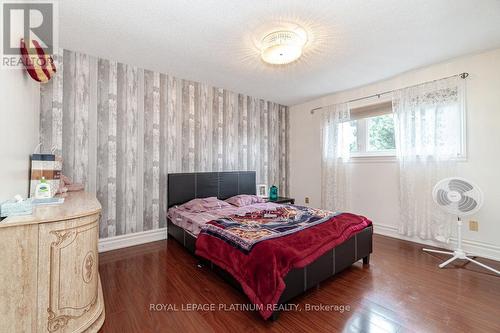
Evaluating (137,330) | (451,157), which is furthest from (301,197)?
(137,330)

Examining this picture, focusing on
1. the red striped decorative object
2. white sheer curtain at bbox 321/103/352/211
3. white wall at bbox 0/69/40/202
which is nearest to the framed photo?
white sheer curtain at bbox 321/103/352/211

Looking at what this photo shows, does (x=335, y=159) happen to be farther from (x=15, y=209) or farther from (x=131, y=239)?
(x=15, y=209)

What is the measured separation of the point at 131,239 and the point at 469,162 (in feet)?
15.4

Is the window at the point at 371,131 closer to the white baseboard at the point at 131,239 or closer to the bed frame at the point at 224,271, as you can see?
the bed frame at the point at 224,271

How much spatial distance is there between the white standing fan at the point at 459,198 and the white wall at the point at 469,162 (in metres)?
0.48

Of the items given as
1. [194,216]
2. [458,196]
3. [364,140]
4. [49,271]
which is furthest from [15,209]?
[364,140]

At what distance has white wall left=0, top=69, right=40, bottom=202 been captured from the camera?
143 cm

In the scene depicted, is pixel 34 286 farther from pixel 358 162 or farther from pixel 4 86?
pixel 358 162

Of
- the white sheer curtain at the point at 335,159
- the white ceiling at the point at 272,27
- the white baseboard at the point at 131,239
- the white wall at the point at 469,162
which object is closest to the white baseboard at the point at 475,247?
the white wall at the point at 469,162

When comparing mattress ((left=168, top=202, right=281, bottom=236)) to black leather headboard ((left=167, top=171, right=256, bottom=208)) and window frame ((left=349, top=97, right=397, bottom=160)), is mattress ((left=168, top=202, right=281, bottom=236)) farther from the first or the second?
window frame ((left=349, top=97, right=397, bottom=160))

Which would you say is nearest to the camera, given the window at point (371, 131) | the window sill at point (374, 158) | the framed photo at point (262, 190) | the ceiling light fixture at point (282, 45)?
the ceiling light fixture at point (282, 45)

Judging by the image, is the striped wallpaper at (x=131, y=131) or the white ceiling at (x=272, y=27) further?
the striped wallpaper at (x=131, y=131)

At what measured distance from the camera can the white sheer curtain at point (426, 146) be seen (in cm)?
298

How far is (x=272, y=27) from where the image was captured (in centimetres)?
224
